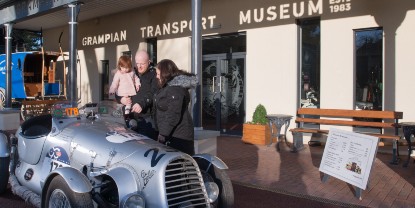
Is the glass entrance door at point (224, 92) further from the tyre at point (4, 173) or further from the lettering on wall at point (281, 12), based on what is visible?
the tyre at point (4, 173)

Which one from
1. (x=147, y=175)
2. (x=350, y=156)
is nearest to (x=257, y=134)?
(x=350, y=156)

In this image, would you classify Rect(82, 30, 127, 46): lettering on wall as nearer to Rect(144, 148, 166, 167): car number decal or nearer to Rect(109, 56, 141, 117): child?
Rect(109, 56, 141, 117): child

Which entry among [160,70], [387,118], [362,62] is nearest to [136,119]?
[160,70]

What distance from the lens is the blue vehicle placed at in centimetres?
1495

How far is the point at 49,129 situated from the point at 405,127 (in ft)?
18.0

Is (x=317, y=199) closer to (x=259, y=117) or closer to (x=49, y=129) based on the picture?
(x=49, y=129)

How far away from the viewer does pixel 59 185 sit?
3.50 meters

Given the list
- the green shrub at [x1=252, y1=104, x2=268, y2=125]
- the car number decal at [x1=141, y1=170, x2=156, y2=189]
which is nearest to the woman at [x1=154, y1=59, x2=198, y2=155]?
the car number decal at [x1=141, y1=170, x2=156, y2=189]

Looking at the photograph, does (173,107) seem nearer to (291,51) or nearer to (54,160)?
(54,160)

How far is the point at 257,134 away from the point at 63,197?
6753mm

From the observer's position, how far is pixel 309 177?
655cm

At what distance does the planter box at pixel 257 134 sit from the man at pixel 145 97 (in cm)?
518

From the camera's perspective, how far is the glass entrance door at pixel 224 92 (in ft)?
37.4

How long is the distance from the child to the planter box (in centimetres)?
525
